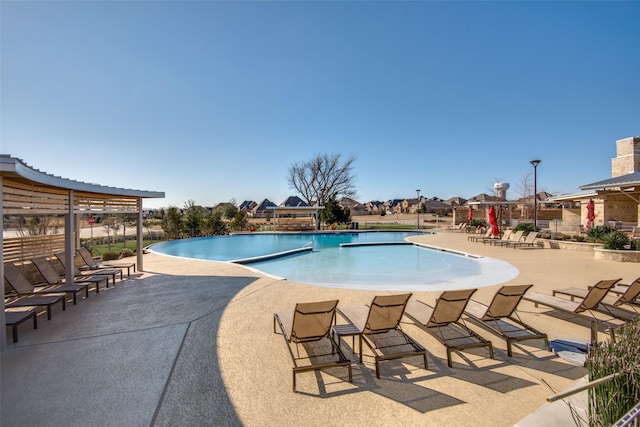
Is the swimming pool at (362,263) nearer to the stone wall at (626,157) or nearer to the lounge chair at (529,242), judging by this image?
the lounge chair at (529,242)

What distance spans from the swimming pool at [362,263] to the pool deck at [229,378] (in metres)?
3.24

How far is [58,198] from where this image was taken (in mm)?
6465

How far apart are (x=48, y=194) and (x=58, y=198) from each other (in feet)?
1.59

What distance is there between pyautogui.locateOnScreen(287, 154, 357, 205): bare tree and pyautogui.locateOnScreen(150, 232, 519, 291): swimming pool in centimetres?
1578

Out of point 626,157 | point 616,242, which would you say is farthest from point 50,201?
point 626,157

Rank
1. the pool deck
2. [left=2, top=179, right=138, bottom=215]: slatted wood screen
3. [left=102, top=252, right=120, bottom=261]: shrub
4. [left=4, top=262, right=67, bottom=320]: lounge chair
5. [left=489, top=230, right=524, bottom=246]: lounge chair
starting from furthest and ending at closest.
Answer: [left=489, top=230, right=524, bottom=246]: lounge chair
[left=102, top=252, right=120, bottom=261]: shrub
[left=4, top=262, right=67, bottom=320]: lounge chair
[left=2, top=179, right=138, bottom=215]: slatted wood screen
the pool deck

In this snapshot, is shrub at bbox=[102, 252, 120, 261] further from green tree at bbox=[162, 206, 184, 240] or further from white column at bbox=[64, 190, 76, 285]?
green tree at bbox=[162, 206, 184, 240]

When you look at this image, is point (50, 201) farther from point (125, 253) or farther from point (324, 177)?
point (324, 177)

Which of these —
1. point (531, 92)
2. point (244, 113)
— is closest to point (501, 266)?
point (531, 92)

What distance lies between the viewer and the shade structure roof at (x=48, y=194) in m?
4.20

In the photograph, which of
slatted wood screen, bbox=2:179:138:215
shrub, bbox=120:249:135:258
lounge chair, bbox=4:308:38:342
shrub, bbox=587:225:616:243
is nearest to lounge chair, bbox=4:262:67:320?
lounge chair, bbox=4:308:38:342

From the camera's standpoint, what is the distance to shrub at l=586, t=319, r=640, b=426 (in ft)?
5.91

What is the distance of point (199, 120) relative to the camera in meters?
16.9

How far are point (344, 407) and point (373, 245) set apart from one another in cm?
1549
